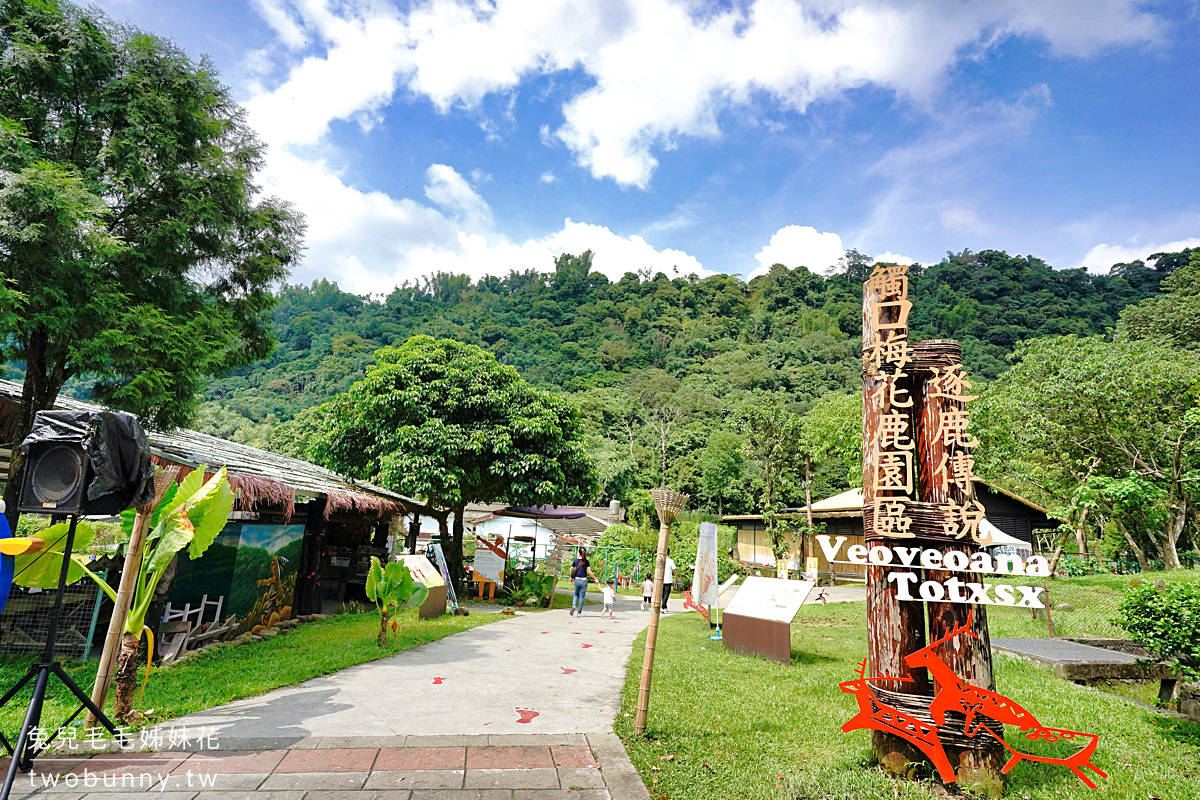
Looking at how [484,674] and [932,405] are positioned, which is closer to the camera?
[932,405]

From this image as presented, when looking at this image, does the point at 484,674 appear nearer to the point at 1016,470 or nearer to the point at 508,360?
the point at 1016,470

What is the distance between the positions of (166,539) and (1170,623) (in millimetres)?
8607

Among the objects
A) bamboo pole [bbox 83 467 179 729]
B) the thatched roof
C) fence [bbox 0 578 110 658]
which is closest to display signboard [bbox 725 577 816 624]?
the thatched roof

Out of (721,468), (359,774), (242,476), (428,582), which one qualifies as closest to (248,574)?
(242,476)

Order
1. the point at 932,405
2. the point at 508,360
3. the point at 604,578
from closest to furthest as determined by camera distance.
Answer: the point at 932,405
the point at 604,578
the point at 508,360

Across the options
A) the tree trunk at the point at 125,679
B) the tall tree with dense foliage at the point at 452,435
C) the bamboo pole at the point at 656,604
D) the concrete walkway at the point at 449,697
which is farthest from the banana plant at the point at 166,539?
the tall tree with dense foliage at the point at 452,435

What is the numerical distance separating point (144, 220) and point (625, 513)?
3330 centimetres

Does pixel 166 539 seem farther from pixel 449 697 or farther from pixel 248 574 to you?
pixel 248 574

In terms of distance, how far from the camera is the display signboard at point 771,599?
29.3 feet

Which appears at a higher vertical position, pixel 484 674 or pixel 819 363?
pixel 819 363

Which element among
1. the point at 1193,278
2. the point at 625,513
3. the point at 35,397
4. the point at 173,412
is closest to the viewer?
the point at 35,397

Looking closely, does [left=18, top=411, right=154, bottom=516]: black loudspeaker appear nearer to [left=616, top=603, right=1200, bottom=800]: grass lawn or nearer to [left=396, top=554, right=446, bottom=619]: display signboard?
[left=616, top=603, right=1200, bottom=800]: grass lawn

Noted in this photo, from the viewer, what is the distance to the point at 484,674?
24.7 ft

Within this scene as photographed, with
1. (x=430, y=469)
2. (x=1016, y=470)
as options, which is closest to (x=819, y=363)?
(x=1016, y=470)
